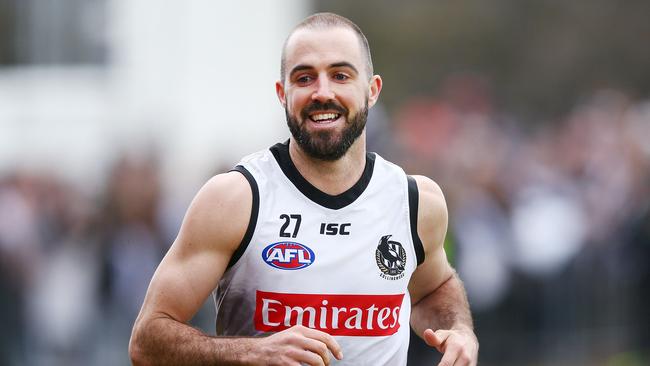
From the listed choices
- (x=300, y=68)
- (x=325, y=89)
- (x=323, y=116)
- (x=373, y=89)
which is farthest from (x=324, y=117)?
(x=373, y=89)

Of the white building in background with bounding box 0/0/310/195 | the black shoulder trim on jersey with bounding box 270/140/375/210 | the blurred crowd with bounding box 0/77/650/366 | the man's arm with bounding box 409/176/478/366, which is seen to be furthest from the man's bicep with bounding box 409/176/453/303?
the white building in background with bounding box 0/0/310/195

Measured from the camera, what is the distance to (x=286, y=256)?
6.23 metres

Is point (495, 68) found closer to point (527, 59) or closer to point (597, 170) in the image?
point (527, 59)

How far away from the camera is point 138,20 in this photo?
20406mm

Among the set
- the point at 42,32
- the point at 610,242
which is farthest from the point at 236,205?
the point at 42,32

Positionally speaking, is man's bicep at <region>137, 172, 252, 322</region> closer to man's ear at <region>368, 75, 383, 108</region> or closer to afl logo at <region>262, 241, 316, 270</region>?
afl logo at <region>262, 241, 316, 270</region>

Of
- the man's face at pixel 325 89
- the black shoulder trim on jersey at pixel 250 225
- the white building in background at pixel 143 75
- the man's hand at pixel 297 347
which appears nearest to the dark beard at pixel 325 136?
the man's face at pixel 325 89

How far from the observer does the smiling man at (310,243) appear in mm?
6125

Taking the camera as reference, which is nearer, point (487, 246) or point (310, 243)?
point (310, 243)

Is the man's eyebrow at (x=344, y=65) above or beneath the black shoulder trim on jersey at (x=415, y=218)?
above

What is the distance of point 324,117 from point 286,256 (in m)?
0.63

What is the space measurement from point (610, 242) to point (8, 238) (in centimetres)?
585

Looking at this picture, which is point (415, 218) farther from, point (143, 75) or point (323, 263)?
point (143, 75)

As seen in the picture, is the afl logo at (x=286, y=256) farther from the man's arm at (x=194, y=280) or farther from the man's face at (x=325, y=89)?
the man's face at (x=325, y=89)
